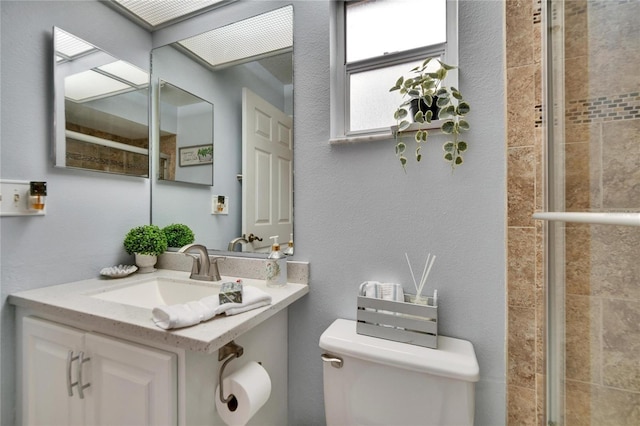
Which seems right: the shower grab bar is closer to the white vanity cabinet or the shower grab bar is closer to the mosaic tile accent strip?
the mosaic tile accent strip

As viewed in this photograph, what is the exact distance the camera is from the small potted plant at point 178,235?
138 centimetres

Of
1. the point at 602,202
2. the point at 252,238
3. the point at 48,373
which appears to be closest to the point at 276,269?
the point at 252,238

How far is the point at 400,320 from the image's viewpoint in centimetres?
86

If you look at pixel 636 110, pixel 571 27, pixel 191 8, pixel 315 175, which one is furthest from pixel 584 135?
pixel 191 8

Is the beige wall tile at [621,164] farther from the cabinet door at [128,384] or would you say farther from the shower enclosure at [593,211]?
the cabinet door at [128,384]

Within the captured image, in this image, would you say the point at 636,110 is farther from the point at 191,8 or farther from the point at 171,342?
the point at 191,8

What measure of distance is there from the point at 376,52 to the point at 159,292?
1.35 m

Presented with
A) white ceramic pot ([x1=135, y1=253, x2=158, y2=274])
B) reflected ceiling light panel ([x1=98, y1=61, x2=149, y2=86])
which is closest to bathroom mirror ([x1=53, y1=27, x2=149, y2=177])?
reflected ceiling light panel ([x1=98, y1=61, x2=149, y2=86])

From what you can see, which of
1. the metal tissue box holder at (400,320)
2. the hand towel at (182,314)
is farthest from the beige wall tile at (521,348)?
the hand towel at (182,314)

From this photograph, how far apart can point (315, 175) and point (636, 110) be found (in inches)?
33.3

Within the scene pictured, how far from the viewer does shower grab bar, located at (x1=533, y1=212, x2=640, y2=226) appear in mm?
386

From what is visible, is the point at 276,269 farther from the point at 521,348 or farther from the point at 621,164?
the point at 621,164

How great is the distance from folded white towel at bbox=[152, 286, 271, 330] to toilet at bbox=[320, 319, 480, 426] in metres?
0.26

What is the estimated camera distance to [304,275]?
43.3 inches
